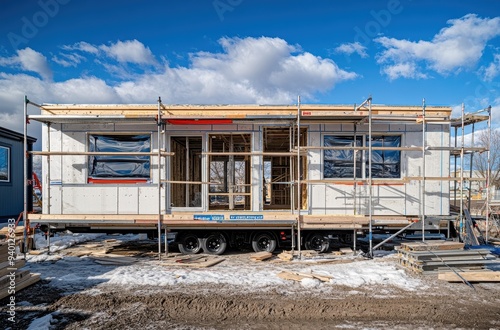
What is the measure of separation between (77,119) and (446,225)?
10.4m

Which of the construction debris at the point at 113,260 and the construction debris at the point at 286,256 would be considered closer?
the construction debris at the point at 113,260

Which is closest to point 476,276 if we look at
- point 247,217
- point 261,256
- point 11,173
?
point 261,256

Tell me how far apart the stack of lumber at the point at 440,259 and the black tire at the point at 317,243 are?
2.07m

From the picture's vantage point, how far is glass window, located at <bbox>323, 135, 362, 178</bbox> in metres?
9.08

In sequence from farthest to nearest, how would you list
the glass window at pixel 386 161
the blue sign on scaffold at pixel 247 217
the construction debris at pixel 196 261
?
1. the glass window at pixel 386 161
2. the blue sign on scaffold at pixel 247 217
3. the construction debris at pixel 196 261


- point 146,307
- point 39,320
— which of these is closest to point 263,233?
point 146,307

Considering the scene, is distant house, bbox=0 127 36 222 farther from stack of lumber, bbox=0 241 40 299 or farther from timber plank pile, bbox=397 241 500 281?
timber plank pile, bbox=397 241 500 281

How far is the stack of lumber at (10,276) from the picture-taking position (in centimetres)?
562

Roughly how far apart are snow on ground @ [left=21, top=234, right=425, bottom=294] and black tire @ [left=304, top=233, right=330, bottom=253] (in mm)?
1015

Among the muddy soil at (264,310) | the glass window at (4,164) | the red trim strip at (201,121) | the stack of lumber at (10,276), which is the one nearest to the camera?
the muddy soil at (264,310)

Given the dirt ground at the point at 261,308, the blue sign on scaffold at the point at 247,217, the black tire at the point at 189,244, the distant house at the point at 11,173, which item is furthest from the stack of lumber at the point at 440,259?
the distant house at the point at 11,173

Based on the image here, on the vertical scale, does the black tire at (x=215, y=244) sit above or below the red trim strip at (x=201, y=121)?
below

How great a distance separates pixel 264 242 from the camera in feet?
29.6

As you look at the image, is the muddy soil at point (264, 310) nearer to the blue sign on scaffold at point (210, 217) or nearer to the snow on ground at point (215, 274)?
the snow on ground at point (215, 274)
